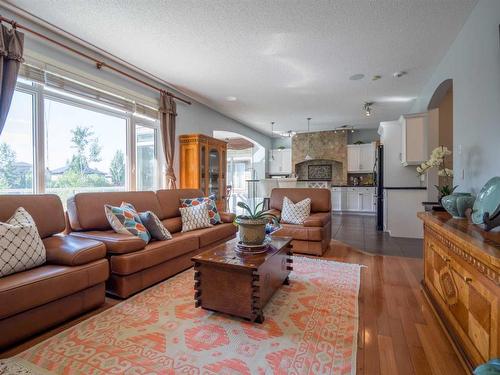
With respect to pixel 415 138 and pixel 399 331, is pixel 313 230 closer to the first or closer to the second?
pixel 399 331

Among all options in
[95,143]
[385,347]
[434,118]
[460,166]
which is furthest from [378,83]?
[95,143]

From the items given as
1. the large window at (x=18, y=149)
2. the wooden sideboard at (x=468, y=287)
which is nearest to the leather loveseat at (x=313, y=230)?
the wooden sideboard at (x=468, y=287)

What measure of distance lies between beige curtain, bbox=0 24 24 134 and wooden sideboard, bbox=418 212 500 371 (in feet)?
11.6

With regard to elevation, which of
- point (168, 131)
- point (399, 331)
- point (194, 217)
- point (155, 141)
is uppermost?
point (168, 131)

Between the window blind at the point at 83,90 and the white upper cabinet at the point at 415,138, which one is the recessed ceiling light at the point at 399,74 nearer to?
the white upper cabinet at the point at 415,138

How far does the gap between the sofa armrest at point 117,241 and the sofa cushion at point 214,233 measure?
87cm

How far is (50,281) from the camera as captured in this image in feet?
5.70

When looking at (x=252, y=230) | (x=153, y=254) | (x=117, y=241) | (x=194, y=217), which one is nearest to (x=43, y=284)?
(x=117, y=241)

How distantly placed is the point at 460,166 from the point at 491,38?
47.7 inches

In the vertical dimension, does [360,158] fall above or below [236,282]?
above

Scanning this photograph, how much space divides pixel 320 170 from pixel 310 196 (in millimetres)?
4775

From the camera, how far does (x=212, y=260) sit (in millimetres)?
1999

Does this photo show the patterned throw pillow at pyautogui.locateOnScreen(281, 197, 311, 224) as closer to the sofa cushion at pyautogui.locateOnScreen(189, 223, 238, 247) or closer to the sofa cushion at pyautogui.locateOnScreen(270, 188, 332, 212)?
the sofa cushion at pyautogui.locateOnScreen(270, 188, 332, 212)

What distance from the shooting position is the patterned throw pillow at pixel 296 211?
3911 millimetres
